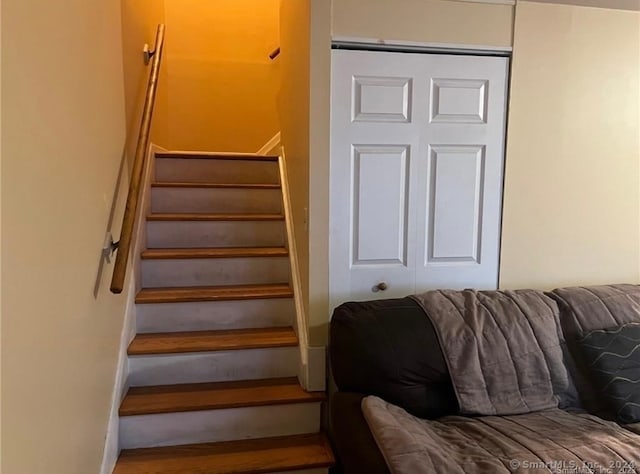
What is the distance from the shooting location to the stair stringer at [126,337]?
70.8 inches

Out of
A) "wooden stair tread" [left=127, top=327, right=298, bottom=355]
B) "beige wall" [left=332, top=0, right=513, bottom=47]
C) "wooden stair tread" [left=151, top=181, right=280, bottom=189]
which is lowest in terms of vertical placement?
"wooden stair tread" [left=127, top=327, right=298, bottom=355]

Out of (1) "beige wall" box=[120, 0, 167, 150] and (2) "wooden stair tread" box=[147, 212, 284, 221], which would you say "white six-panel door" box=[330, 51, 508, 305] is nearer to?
(2) "wooden stair tread" box=[147, 212, 284, 221]

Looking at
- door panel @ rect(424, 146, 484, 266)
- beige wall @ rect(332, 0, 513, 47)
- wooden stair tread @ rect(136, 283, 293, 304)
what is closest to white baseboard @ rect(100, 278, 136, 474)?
wooden stair tread @ rect(136, 283, 293, 304)

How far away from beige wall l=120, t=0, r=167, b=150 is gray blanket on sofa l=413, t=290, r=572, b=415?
1665mm

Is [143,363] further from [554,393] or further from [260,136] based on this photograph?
[260,136]

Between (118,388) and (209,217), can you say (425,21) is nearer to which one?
(209,217)

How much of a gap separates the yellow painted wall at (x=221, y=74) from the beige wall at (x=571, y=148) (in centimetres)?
227

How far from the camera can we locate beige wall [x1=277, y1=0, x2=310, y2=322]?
2.15 meters

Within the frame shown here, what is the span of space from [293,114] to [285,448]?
168 centimetres

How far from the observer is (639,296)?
2080 millimetres

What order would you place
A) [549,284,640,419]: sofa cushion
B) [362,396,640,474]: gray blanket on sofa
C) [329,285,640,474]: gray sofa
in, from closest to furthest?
[362,396,640,474]: gray blanket on sofa, [329,285,640,474]: gray sofa, [549,284,640,419]: sofa cushion

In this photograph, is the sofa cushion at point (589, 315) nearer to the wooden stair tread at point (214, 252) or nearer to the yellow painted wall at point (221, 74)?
the wooden stair tread at point (214, 252)

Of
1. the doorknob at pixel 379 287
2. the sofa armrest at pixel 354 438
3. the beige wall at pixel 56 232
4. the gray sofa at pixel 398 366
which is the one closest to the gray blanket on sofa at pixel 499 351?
the gray sofa at pixel 398 366

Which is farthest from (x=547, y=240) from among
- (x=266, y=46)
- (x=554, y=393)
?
(x=266, y=46)
